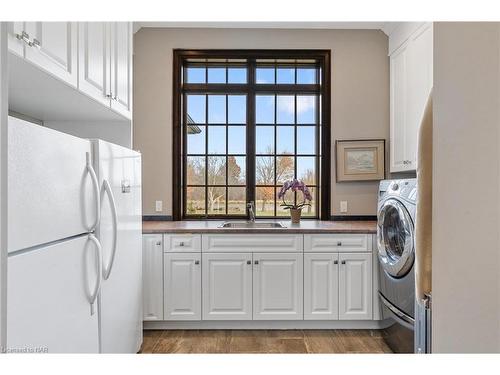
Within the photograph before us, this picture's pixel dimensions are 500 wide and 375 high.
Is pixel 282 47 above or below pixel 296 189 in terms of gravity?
above

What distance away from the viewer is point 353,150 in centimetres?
332

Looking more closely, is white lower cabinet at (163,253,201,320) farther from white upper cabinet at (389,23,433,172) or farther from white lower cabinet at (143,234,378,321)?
white upper cabinet at (389,23,433,172)

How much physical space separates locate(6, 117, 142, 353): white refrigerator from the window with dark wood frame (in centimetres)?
147

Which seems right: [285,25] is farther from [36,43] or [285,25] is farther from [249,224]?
[36,43]

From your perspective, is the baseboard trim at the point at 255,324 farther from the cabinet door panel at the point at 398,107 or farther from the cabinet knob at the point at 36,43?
the cabinet knob at the point at 36,43

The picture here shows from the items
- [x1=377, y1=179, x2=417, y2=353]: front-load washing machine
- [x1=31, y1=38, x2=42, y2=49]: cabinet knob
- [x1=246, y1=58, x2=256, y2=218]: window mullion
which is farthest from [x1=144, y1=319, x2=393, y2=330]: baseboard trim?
[x1=31, y1=38, x2=42, y2=49]: cabinet knob

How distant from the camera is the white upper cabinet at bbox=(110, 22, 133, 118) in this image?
1.99 meters

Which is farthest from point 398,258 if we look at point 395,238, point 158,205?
point 158,205

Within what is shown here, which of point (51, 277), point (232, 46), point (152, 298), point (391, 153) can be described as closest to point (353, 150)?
point (391, 153)

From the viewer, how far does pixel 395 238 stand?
2.42 meters

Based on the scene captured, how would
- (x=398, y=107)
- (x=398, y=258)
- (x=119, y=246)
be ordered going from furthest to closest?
(x=398, y=107) → (x=398, y=258) → (x=119, y=246)

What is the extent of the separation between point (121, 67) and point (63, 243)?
4.14 feet
